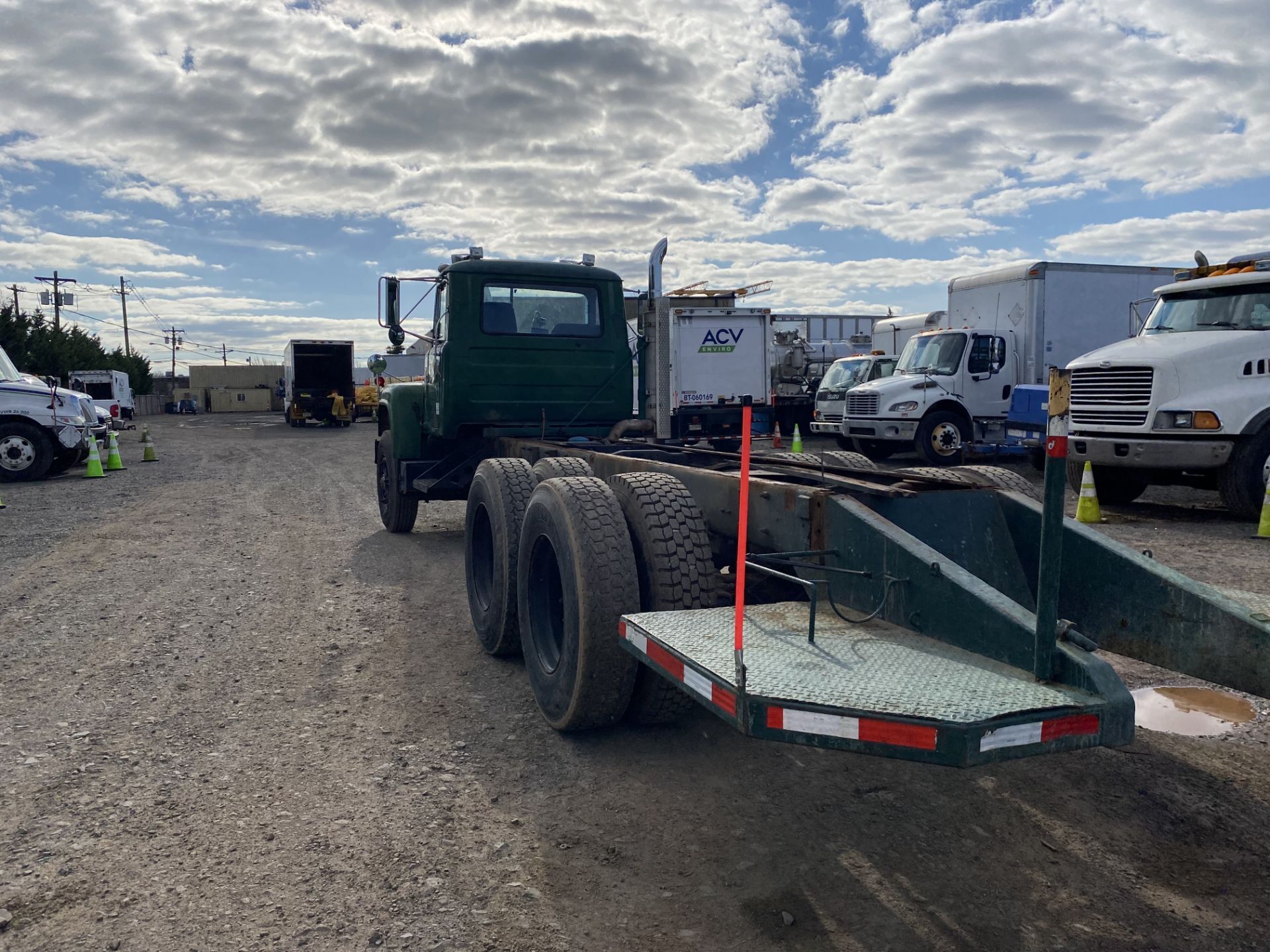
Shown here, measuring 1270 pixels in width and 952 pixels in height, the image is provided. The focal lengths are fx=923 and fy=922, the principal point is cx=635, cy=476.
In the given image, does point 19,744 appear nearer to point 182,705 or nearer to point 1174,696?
point 182,705

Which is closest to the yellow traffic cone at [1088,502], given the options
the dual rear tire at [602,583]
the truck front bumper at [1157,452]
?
the truck front bumper at [1157,452]

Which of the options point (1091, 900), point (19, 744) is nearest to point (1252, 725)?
point (1091, 900)

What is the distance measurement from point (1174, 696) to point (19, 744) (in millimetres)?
5225

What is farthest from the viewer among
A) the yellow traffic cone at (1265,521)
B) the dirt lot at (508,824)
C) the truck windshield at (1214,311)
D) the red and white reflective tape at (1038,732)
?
the truck windshield at (1214,311)

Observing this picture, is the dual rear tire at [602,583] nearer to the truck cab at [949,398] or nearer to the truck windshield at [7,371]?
the truck cab at [949,398]

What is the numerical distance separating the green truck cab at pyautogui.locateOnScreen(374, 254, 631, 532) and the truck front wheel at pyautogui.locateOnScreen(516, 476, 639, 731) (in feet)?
Result: 12.1

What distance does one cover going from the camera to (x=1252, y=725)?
4039mm

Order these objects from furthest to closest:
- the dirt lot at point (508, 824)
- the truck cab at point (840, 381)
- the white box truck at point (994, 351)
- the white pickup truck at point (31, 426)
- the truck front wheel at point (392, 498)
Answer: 1. the truck cab at point (840, 381)
2. the white box truck at point (994, 351)
3. the white pickup truck at point (31, 426)
4. the truck front wheel at point (392, 498)
5. the dirt lot at point (508, 824)

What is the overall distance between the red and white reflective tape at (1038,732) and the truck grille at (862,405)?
14.7 meters

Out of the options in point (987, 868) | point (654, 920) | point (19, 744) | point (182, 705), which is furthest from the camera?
point (182, 705)

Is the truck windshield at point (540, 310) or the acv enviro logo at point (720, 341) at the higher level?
the acv enviro logo at point (720, 341)

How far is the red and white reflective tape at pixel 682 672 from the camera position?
2496 millimetres

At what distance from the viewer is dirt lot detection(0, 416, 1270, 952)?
103 inches

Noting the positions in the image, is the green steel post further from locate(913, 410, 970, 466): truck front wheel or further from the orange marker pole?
locate(913, 410, 970, 466): truck front wheel
